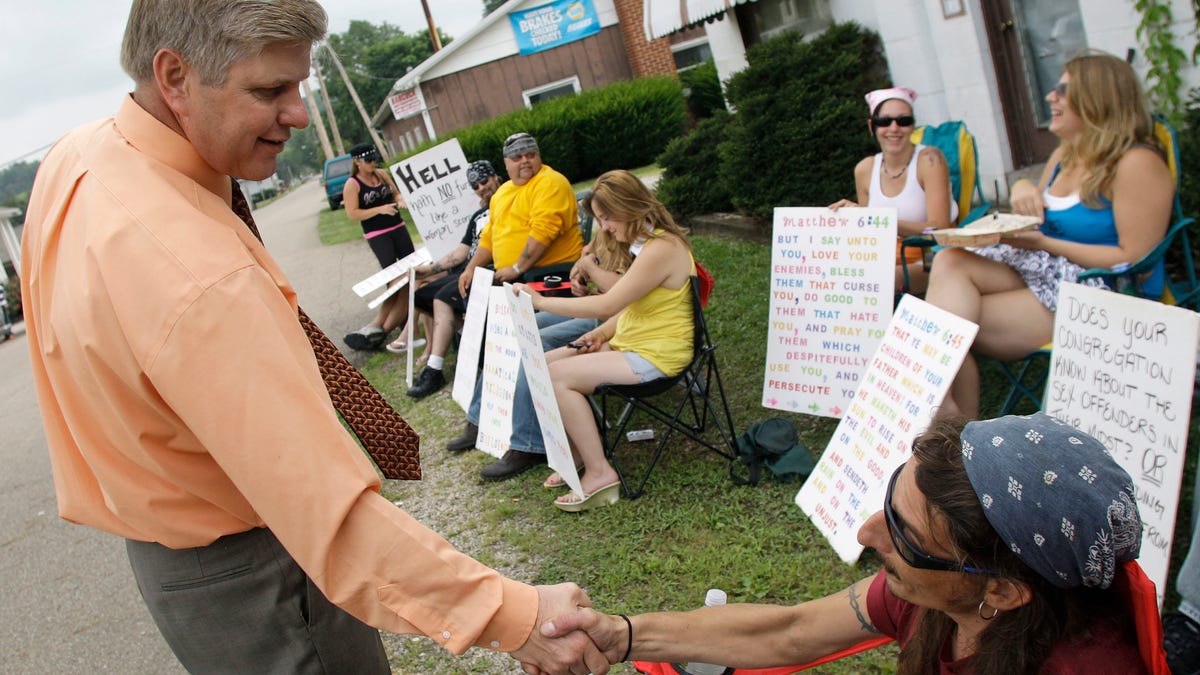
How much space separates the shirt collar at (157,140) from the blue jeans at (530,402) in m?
3.08

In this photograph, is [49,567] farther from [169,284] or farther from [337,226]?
[337,226]

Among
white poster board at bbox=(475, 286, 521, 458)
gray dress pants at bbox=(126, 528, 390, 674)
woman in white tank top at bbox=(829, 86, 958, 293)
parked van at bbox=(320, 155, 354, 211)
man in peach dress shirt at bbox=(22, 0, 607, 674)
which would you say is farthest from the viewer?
parked van at bbox=(320, 155, 354, 211)

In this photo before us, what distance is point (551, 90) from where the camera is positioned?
29188 mm

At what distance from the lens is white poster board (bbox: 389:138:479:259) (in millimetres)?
8469

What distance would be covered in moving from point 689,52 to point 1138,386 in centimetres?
2570

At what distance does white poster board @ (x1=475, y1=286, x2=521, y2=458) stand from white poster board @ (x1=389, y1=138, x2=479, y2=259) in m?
3.18

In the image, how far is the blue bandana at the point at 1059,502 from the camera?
1.48 metres

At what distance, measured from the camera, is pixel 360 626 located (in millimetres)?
2172

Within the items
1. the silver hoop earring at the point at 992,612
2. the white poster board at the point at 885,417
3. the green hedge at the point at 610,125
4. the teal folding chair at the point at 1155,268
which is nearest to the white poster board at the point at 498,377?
the white poster board at the point at 885,417

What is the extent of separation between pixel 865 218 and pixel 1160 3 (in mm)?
2630

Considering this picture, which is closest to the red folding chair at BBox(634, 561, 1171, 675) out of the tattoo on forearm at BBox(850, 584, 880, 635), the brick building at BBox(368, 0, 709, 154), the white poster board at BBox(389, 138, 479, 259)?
the tattoo on forearm at BBox(850, 584, 880, 635)

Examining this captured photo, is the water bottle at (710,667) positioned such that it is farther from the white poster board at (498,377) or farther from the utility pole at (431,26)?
the utility pole at (431,26)

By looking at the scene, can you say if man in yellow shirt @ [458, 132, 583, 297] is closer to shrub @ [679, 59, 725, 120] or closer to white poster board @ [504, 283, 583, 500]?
white poster board @ [504, 283, 583, 500]

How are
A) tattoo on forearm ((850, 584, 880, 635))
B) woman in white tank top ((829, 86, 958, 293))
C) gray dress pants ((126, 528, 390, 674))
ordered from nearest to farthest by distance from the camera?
1. gray dress pants ((126, 528, 390, 674))
2. tattoo on forearm ((850, 584, 880, 635))
3. woman in white tank top ((829, 86, 958, 293))
